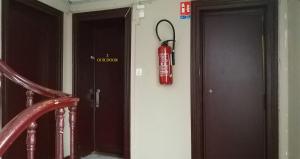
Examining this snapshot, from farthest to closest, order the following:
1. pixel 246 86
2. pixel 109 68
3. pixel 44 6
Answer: pixel 109 68
pixel 44 6
pixel 246 86

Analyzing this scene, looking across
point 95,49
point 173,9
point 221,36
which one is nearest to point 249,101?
point 221,36

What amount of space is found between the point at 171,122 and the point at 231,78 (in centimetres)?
88

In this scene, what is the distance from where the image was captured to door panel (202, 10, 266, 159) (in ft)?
8.60

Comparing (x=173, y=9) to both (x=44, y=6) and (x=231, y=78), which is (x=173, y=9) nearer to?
(x=231, y=78)

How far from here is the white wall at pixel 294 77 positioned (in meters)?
2.09

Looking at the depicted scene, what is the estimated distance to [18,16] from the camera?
262cm

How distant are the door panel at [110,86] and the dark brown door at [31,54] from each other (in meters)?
0.63

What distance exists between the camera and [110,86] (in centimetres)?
351

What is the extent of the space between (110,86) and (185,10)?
1.59 metres

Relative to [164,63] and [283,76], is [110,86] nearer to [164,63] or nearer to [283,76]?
[164,63]

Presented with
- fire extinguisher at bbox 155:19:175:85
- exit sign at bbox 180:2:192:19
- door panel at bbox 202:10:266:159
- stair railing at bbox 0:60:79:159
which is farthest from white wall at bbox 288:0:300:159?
stair railing at bbox 0:60:79:159

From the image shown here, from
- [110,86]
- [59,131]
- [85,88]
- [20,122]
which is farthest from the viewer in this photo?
[110,86]

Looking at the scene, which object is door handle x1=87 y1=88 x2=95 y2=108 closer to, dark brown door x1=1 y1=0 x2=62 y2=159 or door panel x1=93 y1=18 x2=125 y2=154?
door panel x1=93 y1=18 x2=125 y2=154

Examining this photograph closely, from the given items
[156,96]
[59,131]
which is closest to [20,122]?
[59,131]
